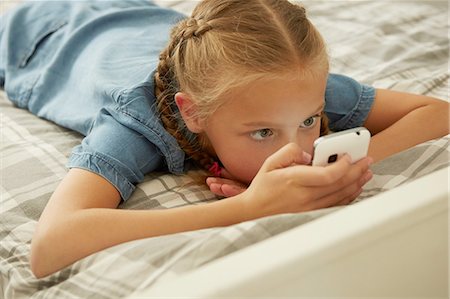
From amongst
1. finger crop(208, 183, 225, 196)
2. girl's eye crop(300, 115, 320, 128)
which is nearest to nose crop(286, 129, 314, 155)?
girl's eye crop(300, 115, 320, 128)

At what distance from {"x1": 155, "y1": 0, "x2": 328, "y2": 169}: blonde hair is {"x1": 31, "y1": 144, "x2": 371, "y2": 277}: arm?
5.9 inches

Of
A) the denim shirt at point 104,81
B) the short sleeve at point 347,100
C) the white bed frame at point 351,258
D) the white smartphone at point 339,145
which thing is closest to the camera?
the white bed frame at point 351,258

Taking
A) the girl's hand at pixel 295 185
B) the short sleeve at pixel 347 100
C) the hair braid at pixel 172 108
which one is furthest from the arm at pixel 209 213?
the short sleeve at pixel 347 100

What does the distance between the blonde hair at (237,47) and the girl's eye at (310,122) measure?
0.22ft

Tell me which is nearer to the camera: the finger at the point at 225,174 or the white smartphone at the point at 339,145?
the white smartphone at the point at 339,145

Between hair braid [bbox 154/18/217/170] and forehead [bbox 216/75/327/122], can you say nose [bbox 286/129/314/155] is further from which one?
hair braid [bbox 154/18/217/170]

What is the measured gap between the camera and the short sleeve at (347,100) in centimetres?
110

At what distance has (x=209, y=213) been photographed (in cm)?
76

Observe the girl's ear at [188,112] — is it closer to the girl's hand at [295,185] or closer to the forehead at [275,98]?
the forehead at [275,98]

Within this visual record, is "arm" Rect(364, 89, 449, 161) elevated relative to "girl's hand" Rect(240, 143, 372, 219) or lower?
lower

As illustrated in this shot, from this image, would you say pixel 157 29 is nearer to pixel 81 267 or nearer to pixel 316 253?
pixel 81 267

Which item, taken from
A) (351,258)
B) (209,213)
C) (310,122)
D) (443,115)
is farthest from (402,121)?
(351,258)

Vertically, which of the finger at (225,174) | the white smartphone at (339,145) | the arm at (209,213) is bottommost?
the finger at (225,174)

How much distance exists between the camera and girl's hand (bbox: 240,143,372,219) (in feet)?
2.35
